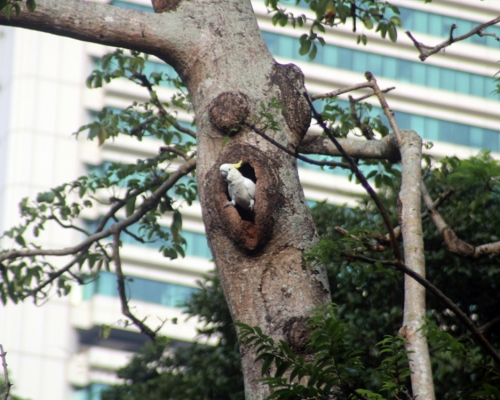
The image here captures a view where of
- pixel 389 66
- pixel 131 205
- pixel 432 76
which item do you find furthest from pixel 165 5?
pixel 432 76

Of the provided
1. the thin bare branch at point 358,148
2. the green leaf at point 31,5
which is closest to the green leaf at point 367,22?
the thin bare branch at point 358,148

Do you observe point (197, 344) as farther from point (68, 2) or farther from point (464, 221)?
point (68, 2)

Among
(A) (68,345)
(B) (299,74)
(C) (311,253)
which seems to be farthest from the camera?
(A) (68,345)

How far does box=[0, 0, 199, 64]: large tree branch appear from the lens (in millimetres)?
3730

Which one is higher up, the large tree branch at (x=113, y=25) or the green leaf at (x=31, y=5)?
the large tree branch at (x=113, y=25)

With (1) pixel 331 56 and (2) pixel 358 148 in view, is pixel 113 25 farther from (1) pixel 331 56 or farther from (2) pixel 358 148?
(1) pixel 331 56

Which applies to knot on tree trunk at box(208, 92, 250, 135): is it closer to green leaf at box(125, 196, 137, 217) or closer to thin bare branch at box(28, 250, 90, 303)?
green leaf at box(125, 196, 137, 217)

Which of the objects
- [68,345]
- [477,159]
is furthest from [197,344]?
[68,345]

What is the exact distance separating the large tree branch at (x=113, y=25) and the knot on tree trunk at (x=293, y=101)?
516mm

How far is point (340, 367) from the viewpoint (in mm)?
2445

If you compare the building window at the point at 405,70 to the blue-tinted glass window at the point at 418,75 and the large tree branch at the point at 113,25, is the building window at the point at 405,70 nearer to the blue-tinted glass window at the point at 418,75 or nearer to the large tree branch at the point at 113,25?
the blue-tinted glass window at the point at 418,75

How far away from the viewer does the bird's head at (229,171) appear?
3498 mm

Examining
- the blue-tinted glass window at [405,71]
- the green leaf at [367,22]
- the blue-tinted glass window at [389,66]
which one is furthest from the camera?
the blue-tinted glass window at [405,71]

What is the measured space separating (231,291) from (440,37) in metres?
29.3
